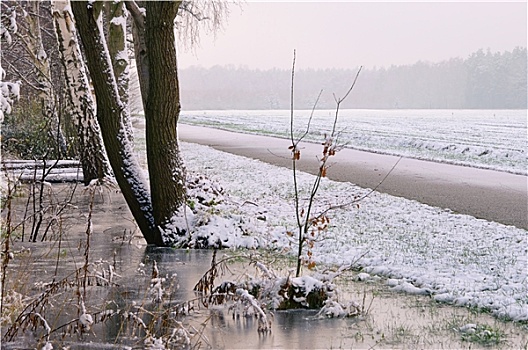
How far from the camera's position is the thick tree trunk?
8788 millimetres

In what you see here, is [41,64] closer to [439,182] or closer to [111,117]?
[439,182]

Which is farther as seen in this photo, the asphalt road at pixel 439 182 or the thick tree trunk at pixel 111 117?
the asphalt road at pixel 439 182

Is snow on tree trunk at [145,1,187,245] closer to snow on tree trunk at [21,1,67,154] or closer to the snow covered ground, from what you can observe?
the snow covered ground

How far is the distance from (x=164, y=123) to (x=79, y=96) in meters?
7.29

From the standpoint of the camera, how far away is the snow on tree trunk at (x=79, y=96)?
48.6 ft

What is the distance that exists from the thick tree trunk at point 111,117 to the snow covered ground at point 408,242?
0.76 metres

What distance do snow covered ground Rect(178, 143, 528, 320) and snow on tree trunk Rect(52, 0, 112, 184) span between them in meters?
→ 3.28

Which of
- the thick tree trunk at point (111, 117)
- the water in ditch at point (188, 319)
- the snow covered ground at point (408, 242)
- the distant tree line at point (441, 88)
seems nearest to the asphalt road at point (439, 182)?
the snow covered ground at point (408, 242)

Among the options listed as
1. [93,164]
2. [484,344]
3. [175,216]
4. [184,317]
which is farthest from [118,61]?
[484,344]

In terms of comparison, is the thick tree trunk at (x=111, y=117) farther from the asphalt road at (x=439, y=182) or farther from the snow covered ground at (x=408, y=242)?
the asphalt road at (x=439, y=182)

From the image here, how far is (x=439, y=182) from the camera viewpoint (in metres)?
17.0

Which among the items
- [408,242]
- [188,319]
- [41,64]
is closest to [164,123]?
→ [188,319]

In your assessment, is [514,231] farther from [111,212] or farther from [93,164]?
[93,164]

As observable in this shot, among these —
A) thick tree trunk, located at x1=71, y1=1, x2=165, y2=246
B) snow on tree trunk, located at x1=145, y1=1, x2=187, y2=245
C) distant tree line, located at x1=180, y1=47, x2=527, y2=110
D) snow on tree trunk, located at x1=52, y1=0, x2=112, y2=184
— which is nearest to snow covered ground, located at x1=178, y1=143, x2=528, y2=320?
snow on tree trunk, located at x1=145, y1=1, x2=187, y2=245
